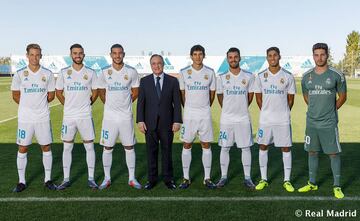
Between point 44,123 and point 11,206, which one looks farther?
point 44,123

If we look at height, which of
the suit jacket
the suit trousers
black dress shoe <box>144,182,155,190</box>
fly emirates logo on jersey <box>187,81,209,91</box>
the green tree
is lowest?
black dress shoe <box>144,182,155,190</box>

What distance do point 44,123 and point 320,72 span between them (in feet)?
12.0

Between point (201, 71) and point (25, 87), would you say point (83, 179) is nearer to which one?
point (25, 87)

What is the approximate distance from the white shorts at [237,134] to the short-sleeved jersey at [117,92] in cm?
131

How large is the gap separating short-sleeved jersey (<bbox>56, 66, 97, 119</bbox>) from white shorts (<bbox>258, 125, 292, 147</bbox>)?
2.41 m

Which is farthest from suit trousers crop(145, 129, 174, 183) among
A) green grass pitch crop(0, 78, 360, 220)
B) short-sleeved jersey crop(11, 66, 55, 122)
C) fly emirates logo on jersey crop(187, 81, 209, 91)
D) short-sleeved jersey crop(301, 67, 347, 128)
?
short-sleeved jersey crop(301, 67, 347, 128)

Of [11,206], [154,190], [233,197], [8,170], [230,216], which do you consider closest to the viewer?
[230,216]

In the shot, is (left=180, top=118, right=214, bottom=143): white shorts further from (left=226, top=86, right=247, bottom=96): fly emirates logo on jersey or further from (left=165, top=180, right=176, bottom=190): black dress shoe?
(left=165, top=180, right=176, bottom=190): black dress shoe

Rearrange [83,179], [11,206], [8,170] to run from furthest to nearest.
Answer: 1. [8,170]
2. [83,179]
3. [11,206]

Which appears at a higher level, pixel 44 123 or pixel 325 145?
pixel 44 123

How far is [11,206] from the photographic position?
178 inches

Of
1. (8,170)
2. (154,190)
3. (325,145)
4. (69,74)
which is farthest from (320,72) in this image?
(8,170)

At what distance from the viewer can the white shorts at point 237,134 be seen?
5.25 metres

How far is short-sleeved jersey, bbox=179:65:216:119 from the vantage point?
5.20 meters
